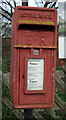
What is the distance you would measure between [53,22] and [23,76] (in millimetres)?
641

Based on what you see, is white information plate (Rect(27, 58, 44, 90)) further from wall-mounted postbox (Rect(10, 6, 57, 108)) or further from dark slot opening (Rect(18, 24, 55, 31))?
dark slot opening (Rect(18, 24, 55, 31))

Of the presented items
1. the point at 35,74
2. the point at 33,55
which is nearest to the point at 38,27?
the point at 33,55

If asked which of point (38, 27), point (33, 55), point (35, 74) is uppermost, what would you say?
point (38, 27)

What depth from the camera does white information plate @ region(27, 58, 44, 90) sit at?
6.88 ft

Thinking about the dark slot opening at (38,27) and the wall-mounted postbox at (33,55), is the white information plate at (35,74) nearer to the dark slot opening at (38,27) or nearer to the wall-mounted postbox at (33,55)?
the wall-mounted postbox at (33,55)

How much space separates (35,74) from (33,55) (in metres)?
0.20

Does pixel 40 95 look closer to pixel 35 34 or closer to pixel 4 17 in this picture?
pixel 35 34

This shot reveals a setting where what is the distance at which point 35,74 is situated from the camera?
2121 mm

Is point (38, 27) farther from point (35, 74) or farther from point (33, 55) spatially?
point (35, 74)

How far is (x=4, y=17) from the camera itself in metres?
11.0

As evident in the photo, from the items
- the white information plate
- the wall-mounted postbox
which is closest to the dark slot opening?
the wall-mounted postbox

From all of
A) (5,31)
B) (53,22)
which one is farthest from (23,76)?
(5,31)

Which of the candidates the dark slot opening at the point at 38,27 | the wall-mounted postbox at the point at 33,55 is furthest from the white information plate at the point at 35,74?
the dark slot opening at the point at 38,27

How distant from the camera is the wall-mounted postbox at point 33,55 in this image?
6.76 ft
